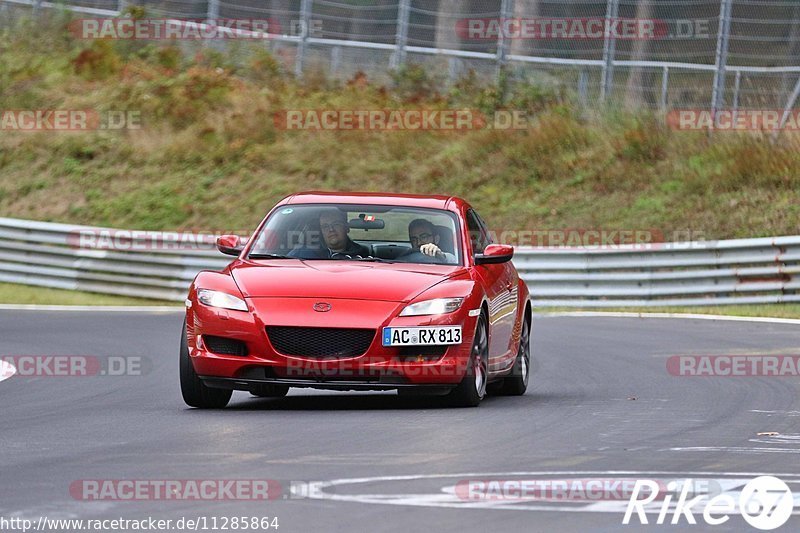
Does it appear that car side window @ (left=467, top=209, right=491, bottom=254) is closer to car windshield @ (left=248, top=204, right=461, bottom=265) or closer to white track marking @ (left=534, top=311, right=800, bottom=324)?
car windshield @ (left=248, top=204, right=461, bottom=265)

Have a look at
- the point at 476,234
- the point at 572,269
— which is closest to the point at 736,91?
the point at 572,269

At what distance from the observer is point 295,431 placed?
9000 mm

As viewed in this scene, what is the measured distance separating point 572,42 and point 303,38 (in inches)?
254

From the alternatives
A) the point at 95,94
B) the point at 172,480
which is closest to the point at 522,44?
the point at 95,94

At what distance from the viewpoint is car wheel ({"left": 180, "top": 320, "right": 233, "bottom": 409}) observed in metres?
10.3

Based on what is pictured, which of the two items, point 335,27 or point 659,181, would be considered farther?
point 335,27

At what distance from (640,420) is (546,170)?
19.7 m

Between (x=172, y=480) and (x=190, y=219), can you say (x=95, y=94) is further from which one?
(x=172, y=480)

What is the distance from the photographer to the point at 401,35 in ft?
100

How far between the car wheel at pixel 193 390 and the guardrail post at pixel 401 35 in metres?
20.3

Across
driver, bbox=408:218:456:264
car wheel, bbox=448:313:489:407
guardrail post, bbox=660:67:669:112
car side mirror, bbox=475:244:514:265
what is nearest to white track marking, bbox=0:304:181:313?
guardrail post, bbox=660:67:669:112

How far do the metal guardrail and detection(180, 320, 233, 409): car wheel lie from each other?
13.1 metres

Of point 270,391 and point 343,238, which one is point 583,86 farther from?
point 270,391

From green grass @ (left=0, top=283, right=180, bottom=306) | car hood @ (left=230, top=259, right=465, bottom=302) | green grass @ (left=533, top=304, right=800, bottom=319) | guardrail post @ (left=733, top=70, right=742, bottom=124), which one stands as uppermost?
guardrail post @ (left=733, top=70, right=742, bottom=124)
